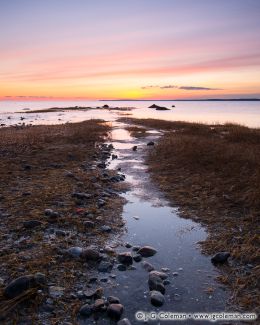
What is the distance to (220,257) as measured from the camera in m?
6.95

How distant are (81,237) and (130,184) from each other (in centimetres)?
588

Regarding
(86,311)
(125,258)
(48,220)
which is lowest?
(86,311)

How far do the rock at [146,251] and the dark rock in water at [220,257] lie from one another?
1259 millimetres

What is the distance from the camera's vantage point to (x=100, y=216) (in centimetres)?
952

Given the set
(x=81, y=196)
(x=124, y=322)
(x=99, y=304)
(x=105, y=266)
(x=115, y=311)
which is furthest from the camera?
(x=81, y=196)

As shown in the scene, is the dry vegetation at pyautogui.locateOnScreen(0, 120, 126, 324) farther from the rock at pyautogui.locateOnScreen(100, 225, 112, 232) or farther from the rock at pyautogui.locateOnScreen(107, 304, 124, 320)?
the rock at pyautogui.locateOnScreen(107, 304, 124, 320)

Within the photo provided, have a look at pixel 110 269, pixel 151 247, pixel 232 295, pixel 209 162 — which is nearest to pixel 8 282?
pixel 110 269

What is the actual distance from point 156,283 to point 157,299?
432 mm

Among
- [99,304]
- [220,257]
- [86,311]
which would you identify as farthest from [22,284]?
[220,257]

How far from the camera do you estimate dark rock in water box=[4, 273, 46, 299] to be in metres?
5.32

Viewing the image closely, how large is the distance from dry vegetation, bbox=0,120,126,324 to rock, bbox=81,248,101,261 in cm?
19

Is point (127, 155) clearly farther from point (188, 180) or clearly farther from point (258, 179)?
point (258, 179)

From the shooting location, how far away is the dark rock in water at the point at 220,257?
6914mm

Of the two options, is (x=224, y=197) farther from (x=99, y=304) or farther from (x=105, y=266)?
(x=99, y=304)
